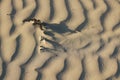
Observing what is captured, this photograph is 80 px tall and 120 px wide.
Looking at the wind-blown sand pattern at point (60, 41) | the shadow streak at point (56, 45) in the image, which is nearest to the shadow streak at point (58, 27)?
the wind-blown sand pattern at point (60, 41)

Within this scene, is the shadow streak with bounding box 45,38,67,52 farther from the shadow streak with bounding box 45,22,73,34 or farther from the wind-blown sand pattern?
the shadow streak with bounding box 45,22,73,34

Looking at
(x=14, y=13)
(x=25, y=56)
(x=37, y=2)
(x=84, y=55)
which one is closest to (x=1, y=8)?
(x=14, y=13)

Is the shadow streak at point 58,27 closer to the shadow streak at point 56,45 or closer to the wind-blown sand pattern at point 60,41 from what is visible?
the wind-blown sand pattern at point 60,41

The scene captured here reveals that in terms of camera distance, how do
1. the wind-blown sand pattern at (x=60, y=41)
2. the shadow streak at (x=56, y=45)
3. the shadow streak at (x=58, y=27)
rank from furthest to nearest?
the shadow streak at (x=58, y=27) < the shadow streak at (x=56, y=45) < the wind-blown sand pattern at (x=60, y=41)

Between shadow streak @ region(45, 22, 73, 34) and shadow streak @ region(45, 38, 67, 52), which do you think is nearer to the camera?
shadow streak @ region(45, 38, 67, 52)

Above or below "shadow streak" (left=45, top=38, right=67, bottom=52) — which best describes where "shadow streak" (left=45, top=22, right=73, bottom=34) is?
above

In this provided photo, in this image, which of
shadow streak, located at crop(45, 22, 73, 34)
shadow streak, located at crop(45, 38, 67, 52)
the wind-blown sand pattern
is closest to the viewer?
the wind-blown sand pattern

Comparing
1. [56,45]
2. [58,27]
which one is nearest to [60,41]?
[56,45]

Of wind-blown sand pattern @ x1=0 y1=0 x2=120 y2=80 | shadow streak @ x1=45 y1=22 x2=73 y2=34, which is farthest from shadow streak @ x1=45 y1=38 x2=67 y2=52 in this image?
shadow streak @ x1=45 y1=22 x2=73 y2=34

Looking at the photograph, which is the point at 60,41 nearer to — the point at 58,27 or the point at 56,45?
the point at 56,45
